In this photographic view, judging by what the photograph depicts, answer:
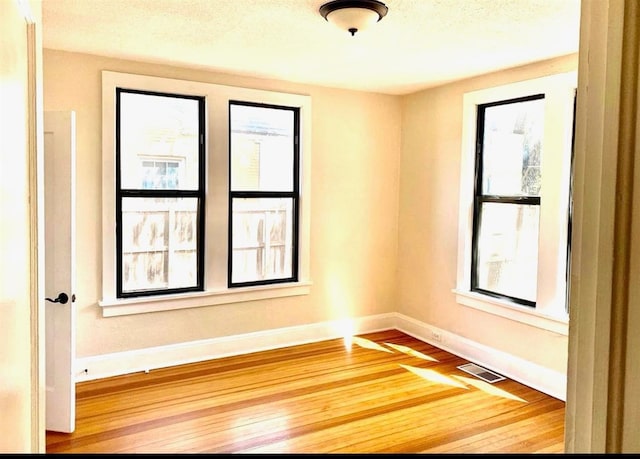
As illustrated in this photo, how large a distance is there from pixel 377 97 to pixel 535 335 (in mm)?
2751

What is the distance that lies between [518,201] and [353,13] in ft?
7.32

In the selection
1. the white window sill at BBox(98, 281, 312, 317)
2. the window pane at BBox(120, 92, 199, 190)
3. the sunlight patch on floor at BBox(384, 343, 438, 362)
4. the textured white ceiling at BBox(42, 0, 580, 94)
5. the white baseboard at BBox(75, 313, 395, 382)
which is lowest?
the sunlight patch on floor at BBox(384, 343, 438, 362)

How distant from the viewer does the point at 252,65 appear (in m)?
3.97

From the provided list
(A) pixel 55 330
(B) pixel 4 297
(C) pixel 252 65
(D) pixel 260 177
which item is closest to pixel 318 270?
(D) pixel 260 177

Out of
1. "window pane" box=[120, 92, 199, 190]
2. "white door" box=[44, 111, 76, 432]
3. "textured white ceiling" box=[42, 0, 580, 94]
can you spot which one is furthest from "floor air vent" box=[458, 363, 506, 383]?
"white door" box=[44, 111, 76, 432]

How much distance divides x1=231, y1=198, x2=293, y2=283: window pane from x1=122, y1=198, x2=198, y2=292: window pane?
15.9 inches

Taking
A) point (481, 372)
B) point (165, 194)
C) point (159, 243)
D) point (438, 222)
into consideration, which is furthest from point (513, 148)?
point (159, 243)

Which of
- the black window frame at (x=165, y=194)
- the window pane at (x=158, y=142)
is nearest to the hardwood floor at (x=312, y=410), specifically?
the black window frame at (x=165, y=194)

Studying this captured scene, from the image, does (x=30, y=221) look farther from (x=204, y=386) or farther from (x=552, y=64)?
(x=552, y=64)

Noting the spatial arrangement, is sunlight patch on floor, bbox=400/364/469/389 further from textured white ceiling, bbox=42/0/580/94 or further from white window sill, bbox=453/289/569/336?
textured white ceiling, bbox=42/0/580/94

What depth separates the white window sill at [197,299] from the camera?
12.8 ft

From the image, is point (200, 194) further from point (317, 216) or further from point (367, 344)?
point (367, 344)

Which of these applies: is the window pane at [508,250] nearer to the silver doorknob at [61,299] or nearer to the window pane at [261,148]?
the window pane at [261,148]

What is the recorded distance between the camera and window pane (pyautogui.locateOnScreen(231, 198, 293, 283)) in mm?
4473
